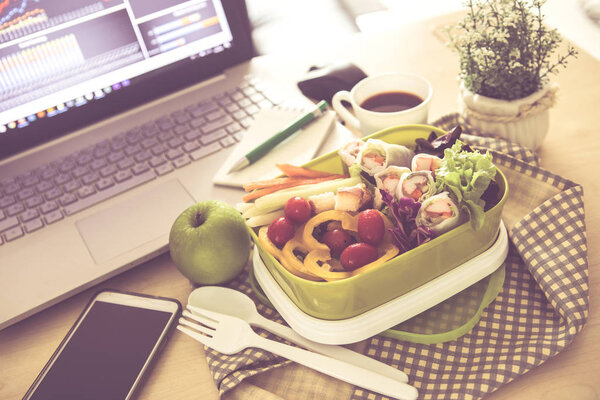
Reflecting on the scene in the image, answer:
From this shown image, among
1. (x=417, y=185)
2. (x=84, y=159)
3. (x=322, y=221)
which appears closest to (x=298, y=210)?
(x=322, y=221)

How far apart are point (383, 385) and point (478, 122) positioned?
15.6 inches

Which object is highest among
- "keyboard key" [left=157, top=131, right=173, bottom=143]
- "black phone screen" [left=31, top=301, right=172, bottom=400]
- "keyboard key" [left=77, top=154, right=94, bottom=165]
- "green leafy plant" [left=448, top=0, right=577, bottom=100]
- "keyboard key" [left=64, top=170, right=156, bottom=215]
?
"green leafy plant" [left=448, top=0, right=577, bottom=100]

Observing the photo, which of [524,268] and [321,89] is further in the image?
[321,89]

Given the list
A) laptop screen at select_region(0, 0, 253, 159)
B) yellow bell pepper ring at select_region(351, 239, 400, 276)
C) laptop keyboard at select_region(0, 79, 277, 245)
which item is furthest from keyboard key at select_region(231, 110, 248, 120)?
yellow bell pepper ring at select_region(351, 239, 400, 276)

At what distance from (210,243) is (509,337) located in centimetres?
34

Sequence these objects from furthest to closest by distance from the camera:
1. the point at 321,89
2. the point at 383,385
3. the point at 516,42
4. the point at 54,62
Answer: the point at 321,89 → the point at 54,62 → the point at 516,42 → the point at 383,385

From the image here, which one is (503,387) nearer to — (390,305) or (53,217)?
(390,305)

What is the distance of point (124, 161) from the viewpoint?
813 mm

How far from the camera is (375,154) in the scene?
0.59 metres

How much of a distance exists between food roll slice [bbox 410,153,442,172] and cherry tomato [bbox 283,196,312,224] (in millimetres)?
125

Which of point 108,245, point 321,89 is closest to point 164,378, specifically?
point 108,245

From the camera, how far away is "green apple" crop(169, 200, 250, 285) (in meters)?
0.60

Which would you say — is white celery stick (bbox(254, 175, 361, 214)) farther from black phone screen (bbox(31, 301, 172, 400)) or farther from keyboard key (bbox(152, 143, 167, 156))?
keyboard key (bbox(152, 143, 167, 156))

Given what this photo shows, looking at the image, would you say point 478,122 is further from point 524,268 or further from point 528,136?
point 524,268
